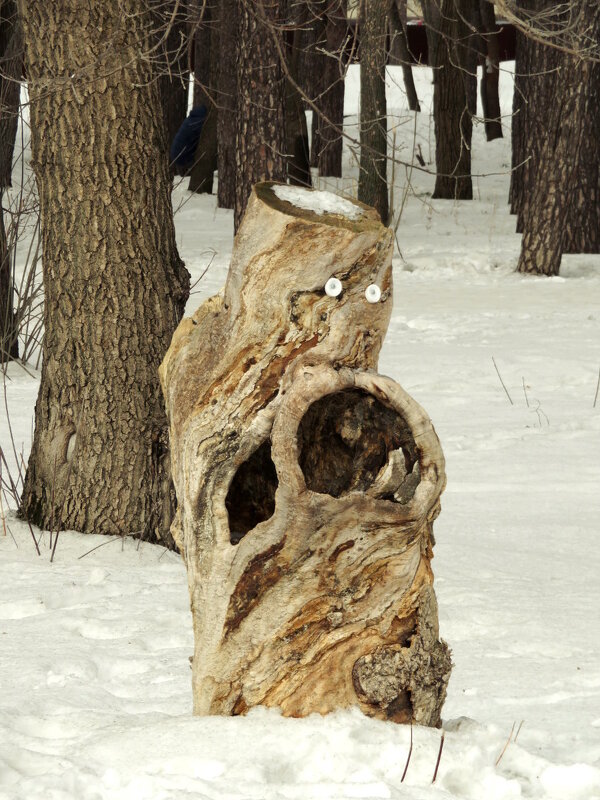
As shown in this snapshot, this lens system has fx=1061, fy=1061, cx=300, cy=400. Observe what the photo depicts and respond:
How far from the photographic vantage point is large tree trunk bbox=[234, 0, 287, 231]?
10.3 metres

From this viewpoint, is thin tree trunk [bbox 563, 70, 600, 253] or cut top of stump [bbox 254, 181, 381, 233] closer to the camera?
cut top of stump [bbox 254, 181, 381, 233]

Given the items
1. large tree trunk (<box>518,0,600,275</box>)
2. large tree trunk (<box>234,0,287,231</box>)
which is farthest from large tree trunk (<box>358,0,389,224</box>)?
large tree trunk (<box>518,0,600,275</box>)

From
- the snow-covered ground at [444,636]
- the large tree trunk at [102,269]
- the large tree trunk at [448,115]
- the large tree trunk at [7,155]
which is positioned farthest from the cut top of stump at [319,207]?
the large tree trunk at [448,115]

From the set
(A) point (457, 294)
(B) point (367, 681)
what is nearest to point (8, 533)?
(B) point (367, 681)

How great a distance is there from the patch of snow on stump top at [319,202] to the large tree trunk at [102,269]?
169cm

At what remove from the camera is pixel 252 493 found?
2689mm

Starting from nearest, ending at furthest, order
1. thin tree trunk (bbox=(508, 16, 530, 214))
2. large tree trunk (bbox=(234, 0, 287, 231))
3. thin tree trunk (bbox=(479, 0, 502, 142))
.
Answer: large tree trunk (bbox=(234, 0, 287, 231)) < thin tree trunk (bbox=(508, 16, 530, 214)) < thin tree trunk (bbox=(479, 0, 502, 142))

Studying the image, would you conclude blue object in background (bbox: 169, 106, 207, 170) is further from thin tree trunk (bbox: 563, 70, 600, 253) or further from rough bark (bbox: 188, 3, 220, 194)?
thin tree trunk (bbox: 563, 70, 600, 253)

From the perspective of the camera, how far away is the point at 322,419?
2568 millimetres

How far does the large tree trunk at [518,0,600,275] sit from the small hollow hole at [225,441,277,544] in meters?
8.81

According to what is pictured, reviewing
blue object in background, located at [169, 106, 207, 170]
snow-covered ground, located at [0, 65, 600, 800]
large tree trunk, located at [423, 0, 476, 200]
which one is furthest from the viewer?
blue object in background, located at [169, 106, 207, 170]

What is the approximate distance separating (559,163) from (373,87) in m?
2.32

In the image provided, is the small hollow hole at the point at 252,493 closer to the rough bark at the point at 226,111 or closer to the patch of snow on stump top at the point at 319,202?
the patch of snow on stump top at the point at 319,202

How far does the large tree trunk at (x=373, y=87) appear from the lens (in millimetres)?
8020
